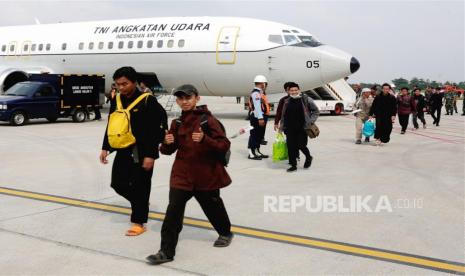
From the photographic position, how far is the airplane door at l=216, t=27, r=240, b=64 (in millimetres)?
18250

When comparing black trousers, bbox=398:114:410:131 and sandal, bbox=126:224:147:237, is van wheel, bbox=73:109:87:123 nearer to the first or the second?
black trousers, bbox=398:114:410:131

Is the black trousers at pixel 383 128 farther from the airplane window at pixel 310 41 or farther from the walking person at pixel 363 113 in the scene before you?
the airplane window at pixel 310 41

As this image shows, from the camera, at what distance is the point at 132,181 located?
530 centimetres

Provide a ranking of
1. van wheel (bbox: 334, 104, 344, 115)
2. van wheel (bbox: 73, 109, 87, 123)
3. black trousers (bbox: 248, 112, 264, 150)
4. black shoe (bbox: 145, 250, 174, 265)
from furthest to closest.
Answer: van wheel (bbox: 334, 104, 344, 115) → van wheel (bbox: 73, 109, 87, 123) → black trousers (bbox: 248, 112, 264, 150) → black shoe (bbox: 145, 250, 174, 265)

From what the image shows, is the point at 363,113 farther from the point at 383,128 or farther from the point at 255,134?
the point at 255,134

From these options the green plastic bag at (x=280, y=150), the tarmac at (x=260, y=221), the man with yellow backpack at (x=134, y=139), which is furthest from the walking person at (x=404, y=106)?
the man with yellow backpack at (x=134, y=139)

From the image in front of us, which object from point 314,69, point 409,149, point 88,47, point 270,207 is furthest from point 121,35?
point 270,207

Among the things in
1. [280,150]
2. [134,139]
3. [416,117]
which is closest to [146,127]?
[134,139]

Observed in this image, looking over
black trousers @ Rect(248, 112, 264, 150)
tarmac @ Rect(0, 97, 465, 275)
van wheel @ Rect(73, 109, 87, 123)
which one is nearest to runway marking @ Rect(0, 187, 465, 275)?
tarmac @ Rect(0, 97, 465, 275)

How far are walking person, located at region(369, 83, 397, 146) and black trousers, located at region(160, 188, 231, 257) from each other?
889cm

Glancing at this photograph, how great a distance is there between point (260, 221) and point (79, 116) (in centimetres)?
1462

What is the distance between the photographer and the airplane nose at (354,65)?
17531mm

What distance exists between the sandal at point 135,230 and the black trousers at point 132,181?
55mm

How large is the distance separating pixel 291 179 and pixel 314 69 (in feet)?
32.6
